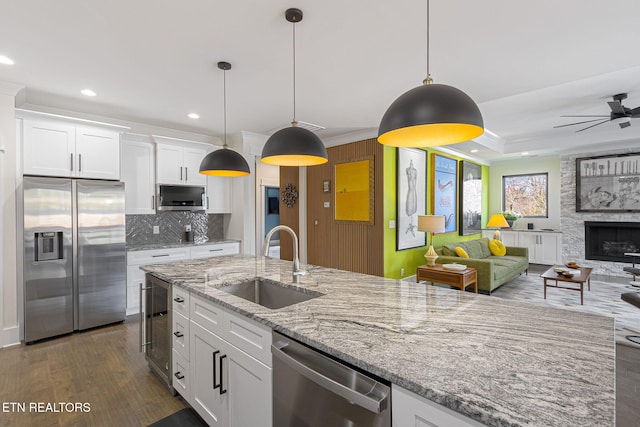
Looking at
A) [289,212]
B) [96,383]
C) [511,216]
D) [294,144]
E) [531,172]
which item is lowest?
[96,383]

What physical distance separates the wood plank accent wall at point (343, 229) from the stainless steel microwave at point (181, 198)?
2000 mm

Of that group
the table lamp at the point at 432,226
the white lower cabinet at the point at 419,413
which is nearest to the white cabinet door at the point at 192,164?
the table lamp at the point at 432,226

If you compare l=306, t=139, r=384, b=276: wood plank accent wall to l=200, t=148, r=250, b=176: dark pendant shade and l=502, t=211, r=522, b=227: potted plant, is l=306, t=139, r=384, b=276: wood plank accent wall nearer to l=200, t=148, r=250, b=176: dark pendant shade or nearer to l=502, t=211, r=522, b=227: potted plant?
l=200, t=148, r=250, b=176: dark pendant shade

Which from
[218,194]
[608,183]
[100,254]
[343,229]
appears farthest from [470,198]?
[100,254]

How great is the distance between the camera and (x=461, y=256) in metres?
5.09

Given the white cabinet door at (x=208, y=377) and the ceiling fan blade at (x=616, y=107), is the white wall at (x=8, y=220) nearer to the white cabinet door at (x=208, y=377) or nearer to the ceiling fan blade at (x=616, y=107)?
the white cabinet door at (x=208, y=377)

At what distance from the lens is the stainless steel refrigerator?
3184 mm

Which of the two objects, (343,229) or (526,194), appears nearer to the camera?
(343,229)

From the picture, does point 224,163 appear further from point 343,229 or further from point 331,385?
point 343,229

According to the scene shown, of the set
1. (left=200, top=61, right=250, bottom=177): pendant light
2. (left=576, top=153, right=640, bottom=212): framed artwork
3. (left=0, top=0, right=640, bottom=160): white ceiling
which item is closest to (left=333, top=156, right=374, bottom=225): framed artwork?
(left=0, top=0, right=640, bottom=160): white ceiling

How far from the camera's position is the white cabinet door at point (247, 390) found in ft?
4.58

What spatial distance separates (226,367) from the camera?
166 cm

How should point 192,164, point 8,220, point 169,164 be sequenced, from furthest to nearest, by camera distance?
point 192,164 < point 169,164 < point 8,220

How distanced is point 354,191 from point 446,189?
91.2 inches
